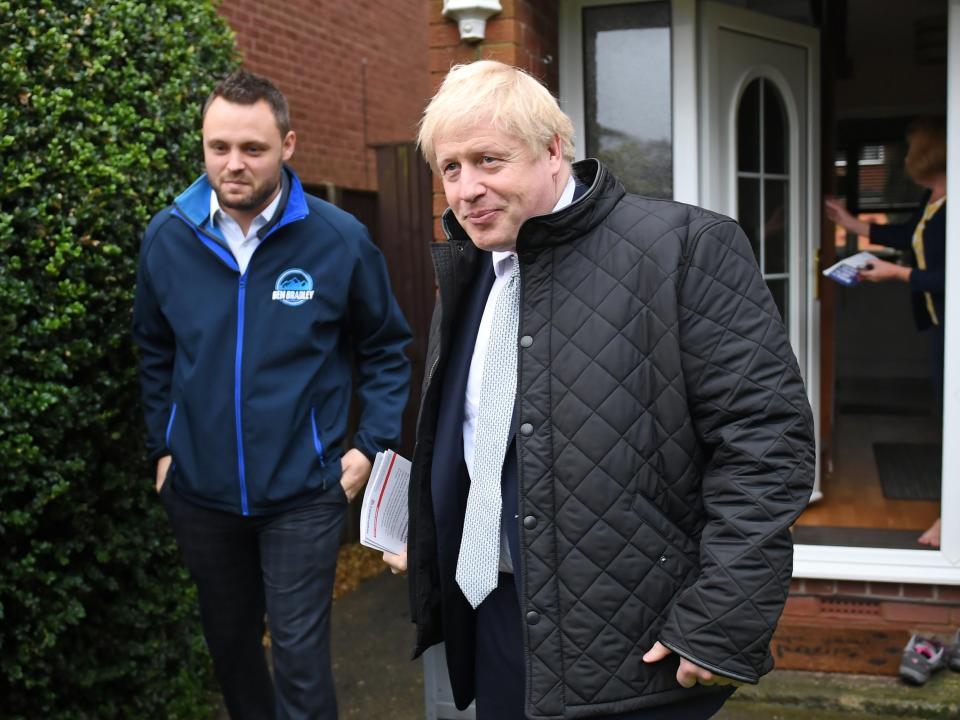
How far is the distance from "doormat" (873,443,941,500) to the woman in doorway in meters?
1.14

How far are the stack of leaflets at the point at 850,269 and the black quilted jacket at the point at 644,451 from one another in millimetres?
3089

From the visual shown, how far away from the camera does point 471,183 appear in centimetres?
195

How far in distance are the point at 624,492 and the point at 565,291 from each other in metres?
0.38

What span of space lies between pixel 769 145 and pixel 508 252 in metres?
3.08

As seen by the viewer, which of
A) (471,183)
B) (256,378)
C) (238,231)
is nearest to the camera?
(471,183)

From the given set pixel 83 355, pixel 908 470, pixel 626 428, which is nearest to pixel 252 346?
pixel 83 355

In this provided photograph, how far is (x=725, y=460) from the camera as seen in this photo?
1866mm

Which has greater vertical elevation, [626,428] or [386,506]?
[626,428]

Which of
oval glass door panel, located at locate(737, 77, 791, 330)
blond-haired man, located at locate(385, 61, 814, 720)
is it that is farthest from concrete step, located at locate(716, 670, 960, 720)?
blond-haired man, located at locate(385, 61, 814, 720)

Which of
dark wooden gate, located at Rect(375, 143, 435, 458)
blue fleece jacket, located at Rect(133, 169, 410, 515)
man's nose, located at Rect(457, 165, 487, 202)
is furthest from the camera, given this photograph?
dark wooden gate, located at Rect(375, 143, 435, 458)

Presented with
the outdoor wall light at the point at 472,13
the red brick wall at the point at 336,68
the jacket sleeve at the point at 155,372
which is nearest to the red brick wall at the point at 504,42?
the outdoor wall light at the point at 472,13

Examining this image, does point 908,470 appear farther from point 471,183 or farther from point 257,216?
point 471,183

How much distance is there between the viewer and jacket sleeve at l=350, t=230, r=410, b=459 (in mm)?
Result: 3211

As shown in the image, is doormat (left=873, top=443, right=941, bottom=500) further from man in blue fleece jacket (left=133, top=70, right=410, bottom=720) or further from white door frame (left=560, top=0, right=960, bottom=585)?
man in blue fleece jacket (left=133, top=70, right=410, bottom=720)
